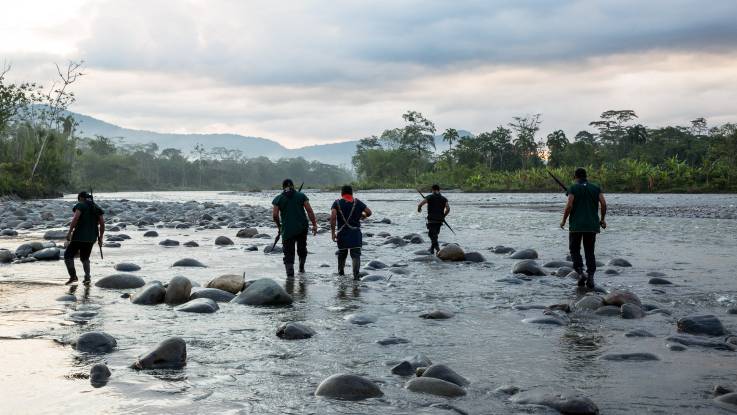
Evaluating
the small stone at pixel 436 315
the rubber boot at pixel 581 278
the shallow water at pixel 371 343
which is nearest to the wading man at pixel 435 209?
the shallow water at pixel 371 343

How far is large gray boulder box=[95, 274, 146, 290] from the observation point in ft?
36.5

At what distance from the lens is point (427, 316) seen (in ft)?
28.8

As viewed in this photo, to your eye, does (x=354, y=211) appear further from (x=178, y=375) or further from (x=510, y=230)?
(x=510, y=230)

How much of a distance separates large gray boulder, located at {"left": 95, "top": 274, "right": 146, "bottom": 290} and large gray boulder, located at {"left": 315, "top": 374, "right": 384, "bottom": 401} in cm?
673

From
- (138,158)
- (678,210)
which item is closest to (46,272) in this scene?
(678,210)

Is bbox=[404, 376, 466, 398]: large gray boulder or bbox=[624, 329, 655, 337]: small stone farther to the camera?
bbox=[624, 329, 655, 337]: small stone

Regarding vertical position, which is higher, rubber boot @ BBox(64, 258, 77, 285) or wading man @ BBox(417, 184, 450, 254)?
wading man @ BBox(417, 184, 450, 254)

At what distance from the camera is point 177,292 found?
9.67 m

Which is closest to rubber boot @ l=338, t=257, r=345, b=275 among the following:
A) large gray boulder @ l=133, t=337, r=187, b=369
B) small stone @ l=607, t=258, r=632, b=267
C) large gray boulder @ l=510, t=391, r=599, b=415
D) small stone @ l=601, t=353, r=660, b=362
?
small stone @ l=607, t=258, r=632, b=267

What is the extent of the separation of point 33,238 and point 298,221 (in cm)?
1195

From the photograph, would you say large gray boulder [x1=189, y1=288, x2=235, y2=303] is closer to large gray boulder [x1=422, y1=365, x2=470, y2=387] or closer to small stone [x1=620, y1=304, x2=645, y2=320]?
large gray boulder [x1=422, y1=365, x2=470, y2=387]

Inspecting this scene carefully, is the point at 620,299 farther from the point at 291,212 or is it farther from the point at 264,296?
the point at 291,212

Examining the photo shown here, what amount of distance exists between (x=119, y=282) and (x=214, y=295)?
A: 2.28 m

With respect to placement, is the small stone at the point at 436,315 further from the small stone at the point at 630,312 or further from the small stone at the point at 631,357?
the small stone at the point at 631,357
